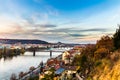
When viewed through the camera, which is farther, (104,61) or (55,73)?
(55,73)

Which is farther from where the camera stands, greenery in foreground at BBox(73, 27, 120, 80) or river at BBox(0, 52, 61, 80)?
river at BBox(0, 52, 61, 80)

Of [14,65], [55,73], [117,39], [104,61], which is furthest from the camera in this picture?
[14,65]

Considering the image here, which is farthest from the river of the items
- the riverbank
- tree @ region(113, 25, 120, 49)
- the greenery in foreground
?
tree @ region(113, 25, 120, 49)

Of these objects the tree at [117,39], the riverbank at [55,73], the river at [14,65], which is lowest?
the river at [14,65]

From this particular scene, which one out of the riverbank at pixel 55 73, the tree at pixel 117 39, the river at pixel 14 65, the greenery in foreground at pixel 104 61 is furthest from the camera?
the river at pixel 14 65

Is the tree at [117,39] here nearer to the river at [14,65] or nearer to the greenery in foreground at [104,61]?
the greenery in foreground at [104,61]

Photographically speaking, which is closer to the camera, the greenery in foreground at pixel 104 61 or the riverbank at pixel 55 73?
the greenery in foreground at pixel 104 61

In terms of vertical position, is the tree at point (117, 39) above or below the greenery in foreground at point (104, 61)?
above

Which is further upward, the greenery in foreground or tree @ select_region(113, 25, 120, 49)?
tree @ select_region(113, 25, 120, 49)

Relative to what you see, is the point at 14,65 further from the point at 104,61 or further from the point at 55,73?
the point at 104,61

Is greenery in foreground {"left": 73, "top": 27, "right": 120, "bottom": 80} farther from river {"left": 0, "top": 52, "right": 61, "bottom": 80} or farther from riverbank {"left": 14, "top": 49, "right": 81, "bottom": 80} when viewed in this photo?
river {"left": 0, "top": 52, "right": 61, "bottom": 80}

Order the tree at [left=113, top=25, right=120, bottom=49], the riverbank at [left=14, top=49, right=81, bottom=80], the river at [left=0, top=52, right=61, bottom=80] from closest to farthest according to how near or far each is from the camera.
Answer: the tree at [left=113, top=25, right=120, bottom=49] → the riverbank at [left=14, top=49, right=81, bottom=80] → the river at [left=0, top=52, right=61, bottom=80]

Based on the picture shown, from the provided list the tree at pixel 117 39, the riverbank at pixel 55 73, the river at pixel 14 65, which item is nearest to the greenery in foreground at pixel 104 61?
the tree at pixel 117 39

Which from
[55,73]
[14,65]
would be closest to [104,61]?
[55,73]
